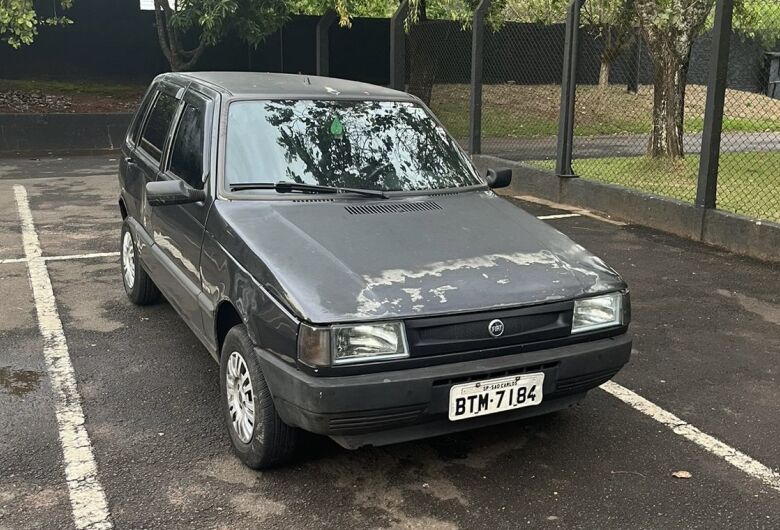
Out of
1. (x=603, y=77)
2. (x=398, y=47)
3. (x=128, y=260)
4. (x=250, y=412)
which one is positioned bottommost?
(x=250, y=412)

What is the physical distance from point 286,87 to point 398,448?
7.26ft

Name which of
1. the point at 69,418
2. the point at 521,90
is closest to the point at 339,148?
the point at 69,418

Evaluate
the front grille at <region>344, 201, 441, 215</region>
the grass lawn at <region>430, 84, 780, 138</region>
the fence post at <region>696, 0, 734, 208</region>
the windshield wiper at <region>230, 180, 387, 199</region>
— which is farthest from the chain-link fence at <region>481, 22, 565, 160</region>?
the windshield wiper at <region>230, 180, 387, 199</region>

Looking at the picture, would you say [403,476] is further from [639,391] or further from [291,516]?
[639,391]

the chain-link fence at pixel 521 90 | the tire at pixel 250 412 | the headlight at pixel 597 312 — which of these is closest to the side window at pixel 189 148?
the tire at pixel 250 412

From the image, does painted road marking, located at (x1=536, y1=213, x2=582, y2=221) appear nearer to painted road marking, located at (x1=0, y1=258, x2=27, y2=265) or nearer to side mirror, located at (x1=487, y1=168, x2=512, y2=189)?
side mirror, located at (x1=487, y1=168, x2=512, y2=189)

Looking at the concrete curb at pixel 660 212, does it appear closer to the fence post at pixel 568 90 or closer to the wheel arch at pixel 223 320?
the fence post at pixel 568 90

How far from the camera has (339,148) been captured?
175 inches

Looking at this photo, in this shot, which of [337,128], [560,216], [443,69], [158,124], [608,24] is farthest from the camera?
[443,69]

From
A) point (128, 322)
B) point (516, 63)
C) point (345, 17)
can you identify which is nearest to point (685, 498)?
point (128, 322)

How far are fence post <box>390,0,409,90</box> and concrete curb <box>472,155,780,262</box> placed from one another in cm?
377

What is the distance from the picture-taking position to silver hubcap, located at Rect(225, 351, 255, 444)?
363cm

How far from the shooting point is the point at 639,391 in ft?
15.0

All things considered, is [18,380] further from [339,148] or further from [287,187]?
[339,148]
